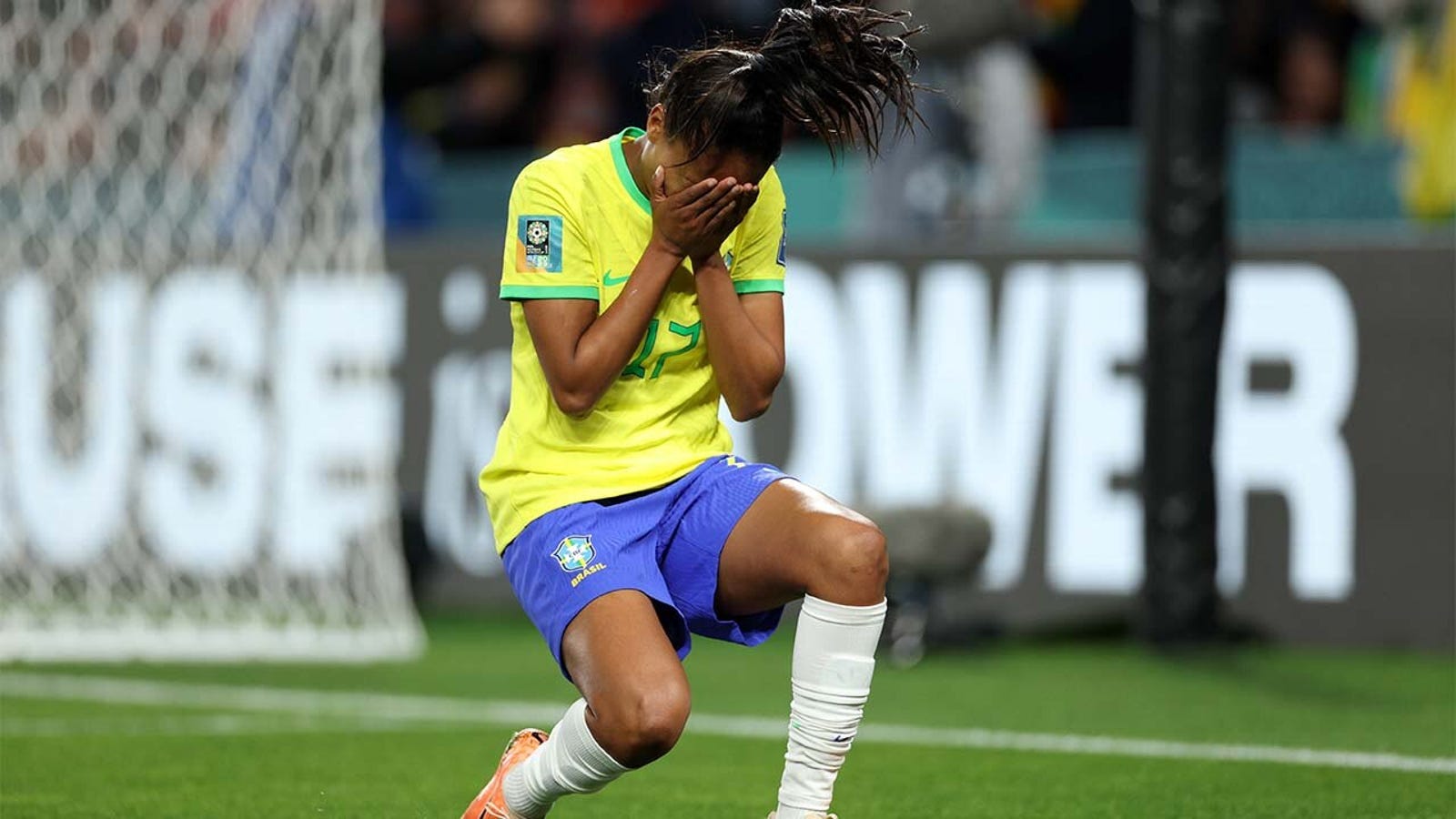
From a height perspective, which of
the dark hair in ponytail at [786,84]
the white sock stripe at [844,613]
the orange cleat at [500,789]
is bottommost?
the orange cleat at [500,789]

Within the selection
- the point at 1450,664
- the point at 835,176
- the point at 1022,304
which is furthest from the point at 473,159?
the point at 1450,664

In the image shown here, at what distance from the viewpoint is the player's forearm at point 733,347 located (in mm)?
3949

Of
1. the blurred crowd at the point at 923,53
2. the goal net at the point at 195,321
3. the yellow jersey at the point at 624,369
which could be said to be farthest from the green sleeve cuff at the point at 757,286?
the goal net at the point at 195,321

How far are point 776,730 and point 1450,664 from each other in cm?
274

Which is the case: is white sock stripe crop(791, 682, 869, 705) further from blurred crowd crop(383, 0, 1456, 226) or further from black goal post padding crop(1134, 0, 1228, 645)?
black goal post padding crop(1134, 0, 1228, 645)

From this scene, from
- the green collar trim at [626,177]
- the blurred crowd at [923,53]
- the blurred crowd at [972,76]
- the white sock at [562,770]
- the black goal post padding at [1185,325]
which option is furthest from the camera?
the blurred crowd at [923,53]

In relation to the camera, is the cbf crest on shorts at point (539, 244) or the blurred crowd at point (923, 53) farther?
the blurred crowd at point (923, 53)

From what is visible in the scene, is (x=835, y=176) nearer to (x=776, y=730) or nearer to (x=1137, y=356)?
(x=1137, y=356)

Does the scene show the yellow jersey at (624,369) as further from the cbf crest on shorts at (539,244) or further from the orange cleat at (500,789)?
the orange cleat at (500,789)

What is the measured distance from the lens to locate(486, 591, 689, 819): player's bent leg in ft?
12.3

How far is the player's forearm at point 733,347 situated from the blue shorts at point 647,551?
0.14 metres

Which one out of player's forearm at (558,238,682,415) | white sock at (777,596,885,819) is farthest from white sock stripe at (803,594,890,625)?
player's forearm at (558,238,682,415)

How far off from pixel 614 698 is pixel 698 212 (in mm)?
828

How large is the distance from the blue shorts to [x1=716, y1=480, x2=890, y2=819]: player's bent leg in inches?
8.1
